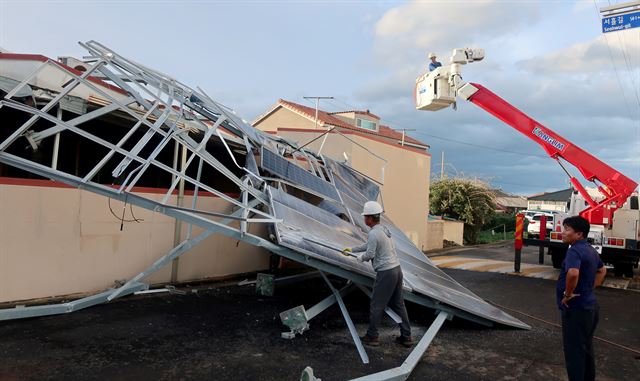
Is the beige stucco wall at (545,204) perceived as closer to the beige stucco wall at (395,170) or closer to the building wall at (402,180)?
the beige stucco wall at (395,170)

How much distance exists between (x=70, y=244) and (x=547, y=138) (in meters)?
9.48

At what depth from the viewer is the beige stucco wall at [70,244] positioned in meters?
6.14

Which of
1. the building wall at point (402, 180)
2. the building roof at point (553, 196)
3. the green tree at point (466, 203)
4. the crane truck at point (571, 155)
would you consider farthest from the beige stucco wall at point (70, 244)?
the building roof at point (553, 196)

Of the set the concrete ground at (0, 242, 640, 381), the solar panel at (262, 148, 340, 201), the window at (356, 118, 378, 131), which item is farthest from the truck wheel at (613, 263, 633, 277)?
the window at (356, 118, 378, 131)

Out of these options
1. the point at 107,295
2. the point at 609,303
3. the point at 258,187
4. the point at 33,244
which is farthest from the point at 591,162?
the point at 33,244

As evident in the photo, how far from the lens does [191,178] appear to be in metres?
5.69

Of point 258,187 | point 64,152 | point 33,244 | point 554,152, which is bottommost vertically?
point 33,244

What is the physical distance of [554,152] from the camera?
998cm

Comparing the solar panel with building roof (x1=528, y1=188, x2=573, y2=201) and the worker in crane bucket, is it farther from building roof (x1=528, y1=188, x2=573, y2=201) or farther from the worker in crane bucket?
building roof (x1=528, y1=188, x2=573, y2=201)

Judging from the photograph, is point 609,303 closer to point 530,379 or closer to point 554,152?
point 554,152

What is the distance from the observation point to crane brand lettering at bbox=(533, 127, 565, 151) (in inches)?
389

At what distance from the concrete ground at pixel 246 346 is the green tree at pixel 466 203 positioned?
578 inches

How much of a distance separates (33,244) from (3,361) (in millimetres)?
2357

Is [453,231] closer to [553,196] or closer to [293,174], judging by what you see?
[293,174]
